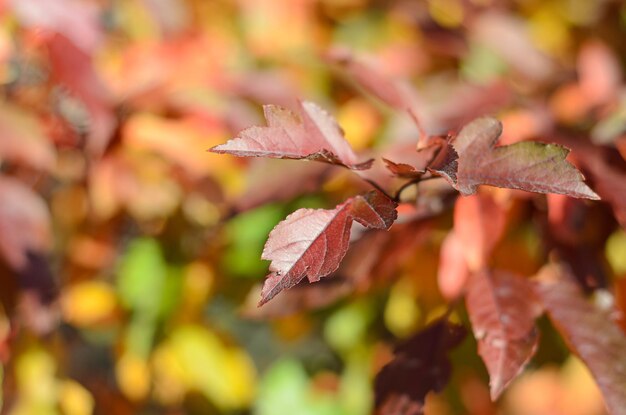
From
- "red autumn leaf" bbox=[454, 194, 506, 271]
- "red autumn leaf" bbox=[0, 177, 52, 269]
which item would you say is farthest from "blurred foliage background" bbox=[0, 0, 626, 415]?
"red autumn leaf" bbox=[454, 194, 506, 271]

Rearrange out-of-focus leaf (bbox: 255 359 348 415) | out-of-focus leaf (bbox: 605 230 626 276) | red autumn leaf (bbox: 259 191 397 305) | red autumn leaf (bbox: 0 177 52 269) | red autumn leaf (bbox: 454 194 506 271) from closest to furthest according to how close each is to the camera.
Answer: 1. red autumn leaf (bbox: 259 191 397 305)
2. red autumn leaf (bbox: 454 194 506 271)
3. red autumn leaf (bbox: 0 177 52 269)
4. out-of-focus leaf (bbox: 605 230 626 276)
5. out-of-focus leaf (bbox: 255 359 348 415)

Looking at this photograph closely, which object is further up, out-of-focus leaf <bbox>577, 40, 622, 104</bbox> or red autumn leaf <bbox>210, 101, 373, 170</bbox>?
red autumn leaf <bbox>210, 101, 373, 170</bbox>

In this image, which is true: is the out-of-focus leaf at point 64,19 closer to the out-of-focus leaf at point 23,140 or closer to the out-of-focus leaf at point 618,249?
the out-of-focus leaf at point 23,140

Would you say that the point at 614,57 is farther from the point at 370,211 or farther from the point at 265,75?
the point at 370,211

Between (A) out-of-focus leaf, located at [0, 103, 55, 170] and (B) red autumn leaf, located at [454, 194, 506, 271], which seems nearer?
(B) red autumn leaf, located at [454, 194, 506, 271]

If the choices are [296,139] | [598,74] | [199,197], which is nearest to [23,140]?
[199,197]

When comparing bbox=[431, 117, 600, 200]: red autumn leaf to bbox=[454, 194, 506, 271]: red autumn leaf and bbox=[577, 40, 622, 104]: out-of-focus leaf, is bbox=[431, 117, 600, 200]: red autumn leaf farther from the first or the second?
bbox=[577, 40, 622, 104]: out-of-focus leaf
